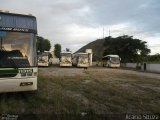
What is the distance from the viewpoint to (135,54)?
8881 cm

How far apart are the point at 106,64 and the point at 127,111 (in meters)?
62.9

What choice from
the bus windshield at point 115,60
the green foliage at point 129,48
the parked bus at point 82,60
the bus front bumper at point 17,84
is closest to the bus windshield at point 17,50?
the bus front bumper at point 17,84

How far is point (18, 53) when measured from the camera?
41.7ft

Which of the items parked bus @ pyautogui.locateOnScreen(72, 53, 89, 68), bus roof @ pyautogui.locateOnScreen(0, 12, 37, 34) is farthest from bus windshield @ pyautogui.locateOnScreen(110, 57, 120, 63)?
bus roof @ pyautogui.locateOnScreen(0, 12, 37, 34)

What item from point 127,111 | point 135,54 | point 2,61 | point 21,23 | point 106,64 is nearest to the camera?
point 127,111

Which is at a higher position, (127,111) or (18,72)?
(18,72)

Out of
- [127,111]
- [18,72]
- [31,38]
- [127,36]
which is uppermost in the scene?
[127,36]

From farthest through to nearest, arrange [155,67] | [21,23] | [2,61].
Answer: [155,67], [21,23], [2,61]

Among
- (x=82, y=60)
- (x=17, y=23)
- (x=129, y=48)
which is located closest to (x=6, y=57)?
(x=17, y=23)

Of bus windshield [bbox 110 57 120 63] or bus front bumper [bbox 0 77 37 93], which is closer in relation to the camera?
bus front bumper [bbox 0 77 37 93]

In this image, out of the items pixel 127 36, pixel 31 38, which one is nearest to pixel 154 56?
pixel 127 36

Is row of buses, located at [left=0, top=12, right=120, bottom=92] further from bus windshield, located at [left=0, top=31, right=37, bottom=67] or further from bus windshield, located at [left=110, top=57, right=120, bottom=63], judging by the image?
bus windshield, located at [left=110, top=57, right=120, bottom=63]

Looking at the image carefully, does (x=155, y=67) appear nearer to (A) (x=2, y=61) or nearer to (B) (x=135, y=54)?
(B) (x=135, y=54)

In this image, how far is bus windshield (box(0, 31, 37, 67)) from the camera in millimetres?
12359
